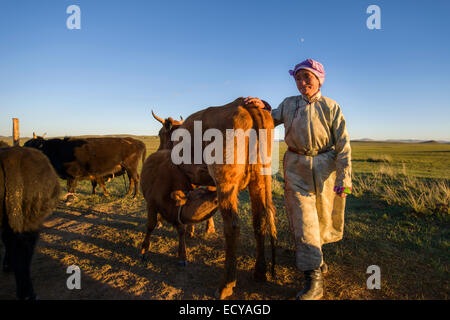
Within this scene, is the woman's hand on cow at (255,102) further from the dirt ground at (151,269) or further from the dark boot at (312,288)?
the dirt ground at (151,269)

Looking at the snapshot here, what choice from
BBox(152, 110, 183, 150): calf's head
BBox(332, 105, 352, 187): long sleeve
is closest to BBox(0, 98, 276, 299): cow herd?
BBox(332, 105, 352, 187): long sleeve

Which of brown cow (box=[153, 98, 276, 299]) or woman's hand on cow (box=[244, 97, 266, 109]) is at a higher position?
woman's hand on cow (box=[244, 97, 266, 109])


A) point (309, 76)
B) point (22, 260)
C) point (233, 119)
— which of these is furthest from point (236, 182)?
point (22, 260)

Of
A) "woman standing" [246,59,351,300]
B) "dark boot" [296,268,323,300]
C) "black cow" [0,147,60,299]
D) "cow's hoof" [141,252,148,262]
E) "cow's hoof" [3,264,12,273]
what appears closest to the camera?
"black cow" [0,147,60,299]

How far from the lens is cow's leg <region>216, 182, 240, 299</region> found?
120 inches

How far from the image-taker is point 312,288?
119 inches

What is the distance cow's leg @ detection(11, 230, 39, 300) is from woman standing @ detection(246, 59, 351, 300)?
3.53 meters

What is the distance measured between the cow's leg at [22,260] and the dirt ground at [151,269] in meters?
0.39

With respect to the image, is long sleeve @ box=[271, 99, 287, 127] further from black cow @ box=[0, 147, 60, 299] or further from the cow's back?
black cow @ box=[0, 147, 60, 299]

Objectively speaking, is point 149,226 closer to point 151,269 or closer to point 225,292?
point 151,269

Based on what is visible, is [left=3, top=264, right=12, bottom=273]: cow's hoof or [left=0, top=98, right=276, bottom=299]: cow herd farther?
[left=3, top=264, right=12, bottom=273]: cow's hoof

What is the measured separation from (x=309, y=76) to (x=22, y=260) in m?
4.61

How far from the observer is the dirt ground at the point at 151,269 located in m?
3.25

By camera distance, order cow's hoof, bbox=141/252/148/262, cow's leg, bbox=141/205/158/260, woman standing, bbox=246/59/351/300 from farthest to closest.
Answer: cow's leg, bbox=141/205/158/260 < cow's hoof, bbox=141/252/148/262 < woman standing, bbox=246/59/351/300
